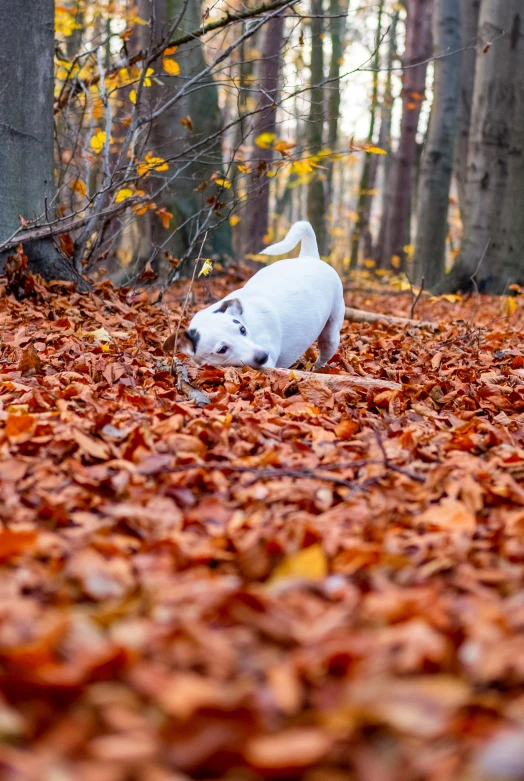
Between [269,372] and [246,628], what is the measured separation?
9.89ft

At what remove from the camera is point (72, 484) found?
2.47 metres

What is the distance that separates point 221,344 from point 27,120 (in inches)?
111

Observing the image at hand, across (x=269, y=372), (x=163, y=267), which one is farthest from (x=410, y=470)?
(x=163, y=267)

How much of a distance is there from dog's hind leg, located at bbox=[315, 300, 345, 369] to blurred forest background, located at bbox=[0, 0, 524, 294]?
3.64 ft

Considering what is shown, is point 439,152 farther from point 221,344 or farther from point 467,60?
point 221,344

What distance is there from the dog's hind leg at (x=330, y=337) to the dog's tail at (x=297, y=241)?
0.60 meters

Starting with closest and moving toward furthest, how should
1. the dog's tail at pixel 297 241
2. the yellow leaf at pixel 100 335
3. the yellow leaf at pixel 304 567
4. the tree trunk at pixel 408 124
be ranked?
1. the yellow leaf at pixel 304 567
2. the yellow leaf at pixel 100 335
3. the dog's tail at pixel 297 241
4. the tree trunk at pixel 408 124

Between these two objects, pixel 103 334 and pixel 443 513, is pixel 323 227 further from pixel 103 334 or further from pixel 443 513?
pixel 443 513

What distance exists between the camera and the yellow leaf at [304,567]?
1.82 metres

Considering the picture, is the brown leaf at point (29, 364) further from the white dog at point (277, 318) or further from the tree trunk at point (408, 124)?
the tree trunk at point (408, 124)

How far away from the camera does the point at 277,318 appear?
4938 millimetres

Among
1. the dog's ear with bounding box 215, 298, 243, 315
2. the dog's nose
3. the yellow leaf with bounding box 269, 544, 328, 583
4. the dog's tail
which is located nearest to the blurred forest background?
the dog's tail

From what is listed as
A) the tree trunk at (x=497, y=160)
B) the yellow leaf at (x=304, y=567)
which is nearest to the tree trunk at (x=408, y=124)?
the tree trunk at (x=497, y=160)

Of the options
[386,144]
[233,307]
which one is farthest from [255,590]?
[386,144]
